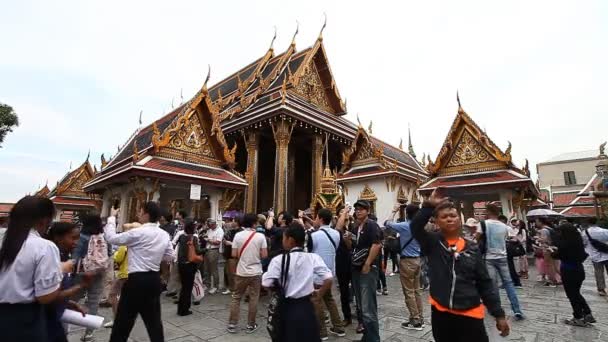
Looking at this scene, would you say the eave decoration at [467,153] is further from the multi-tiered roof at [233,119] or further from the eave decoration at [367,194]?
the eave decoration at [367,194]

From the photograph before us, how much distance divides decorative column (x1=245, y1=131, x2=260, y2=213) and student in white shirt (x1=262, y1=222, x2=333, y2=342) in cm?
1254

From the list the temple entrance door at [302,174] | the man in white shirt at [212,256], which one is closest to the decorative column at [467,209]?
the temple entrance door at [302,174]

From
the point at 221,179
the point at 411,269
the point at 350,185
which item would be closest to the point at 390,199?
the point at 350,185

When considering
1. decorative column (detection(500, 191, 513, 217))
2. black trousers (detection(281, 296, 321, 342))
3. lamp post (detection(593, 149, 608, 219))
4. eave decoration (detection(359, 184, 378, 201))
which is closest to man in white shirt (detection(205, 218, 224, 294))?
black trousers (detection(281, 296, 321, 342))

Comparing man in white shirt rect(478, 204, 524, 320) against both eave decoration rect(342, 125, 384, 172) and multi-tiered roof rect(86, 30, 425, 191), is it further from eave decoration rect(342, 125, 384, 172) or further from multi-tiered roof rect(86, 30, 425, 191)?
eave decoration rect(342, 125, 384, 172)

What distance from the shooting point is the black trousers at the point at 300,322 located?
237 centimetres

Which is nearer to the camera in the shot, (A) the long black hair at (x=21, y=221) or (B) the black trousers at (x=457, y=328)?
(A) the long black hair at (x=21, y=221)

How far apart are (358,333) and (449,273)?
2410 mm

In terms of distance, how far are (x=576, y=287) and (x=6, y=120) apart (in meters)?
18.1

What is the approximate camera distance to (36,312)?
1763 millimetres

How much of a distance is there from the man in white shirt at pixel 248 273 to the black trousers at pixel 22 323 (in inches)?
101

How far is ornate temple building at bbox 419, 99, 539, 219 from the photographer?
1048cm

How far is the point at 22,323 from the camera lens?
1.70 m

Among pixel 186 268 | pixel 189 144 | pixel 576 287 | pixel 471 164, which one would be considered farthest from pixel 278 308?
pixel 471 164
